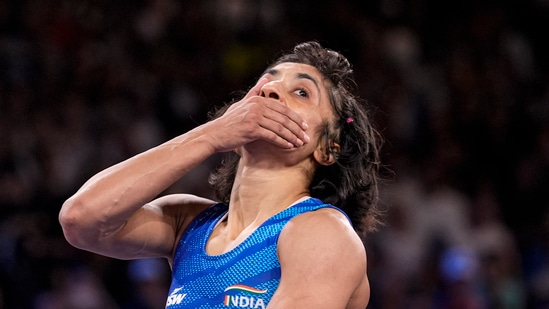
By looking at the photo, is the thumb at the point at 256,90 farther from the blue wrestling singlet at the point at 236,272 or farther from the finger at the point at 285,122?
the blue wrestling singlet at the point at 236,272

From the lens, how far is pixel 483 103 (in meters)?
9.12

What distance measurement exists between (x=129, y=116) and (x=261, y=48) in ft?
5.64

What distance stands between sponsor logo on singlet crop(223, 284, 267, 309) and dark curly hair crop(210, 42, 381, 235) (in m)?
0.64

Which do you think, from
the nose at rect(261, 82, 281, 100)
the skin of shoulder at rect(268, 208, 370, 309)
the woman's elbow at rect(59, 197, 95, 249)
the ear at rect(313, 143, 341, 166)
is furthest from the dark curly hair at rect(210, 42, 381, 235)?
the woman's elbow at rect(59, 197, 95, 249)

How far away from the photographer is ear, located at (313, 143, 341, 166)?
3693 millimetres

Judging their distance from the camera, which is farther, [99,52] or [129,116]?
[99,52]

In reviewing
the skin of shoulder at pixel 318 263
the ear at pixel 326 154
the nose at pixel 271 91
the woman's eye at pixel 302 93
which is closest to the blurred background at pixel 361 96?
the ear at pixel 326 154

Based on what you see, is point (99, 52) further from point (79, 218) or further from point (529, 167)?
point (79, 218)

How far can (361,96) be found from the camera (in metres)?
9.06

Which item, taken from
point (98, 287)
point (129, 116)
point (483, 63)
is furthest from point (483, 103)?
point (98, 287)

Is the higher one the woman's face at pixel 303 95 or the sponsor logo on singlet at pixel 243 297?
the woman's face at pixel 303 95

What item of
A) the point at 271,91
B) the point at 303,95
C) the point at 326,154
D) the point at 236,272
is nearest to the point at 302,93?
the point at 303,95

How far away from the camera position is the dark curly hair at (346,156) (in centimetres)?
374

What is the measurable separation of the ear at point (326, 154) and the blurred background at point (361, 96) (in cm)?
301
